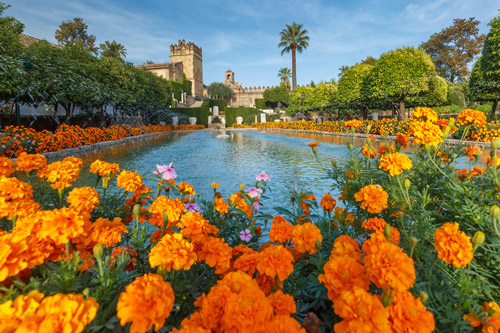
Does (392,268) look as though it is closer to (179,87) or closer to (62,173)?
(62,173)

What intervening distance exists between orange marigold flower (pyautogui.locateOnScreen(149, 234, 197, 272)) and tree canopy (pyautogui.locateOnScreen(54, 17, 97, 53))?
162 feet

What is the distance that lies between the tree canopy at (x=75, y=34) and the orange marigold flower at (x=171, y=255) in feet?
162

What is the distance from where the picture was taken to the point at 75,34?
135ft

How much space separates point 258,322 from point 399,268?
20.1 inches

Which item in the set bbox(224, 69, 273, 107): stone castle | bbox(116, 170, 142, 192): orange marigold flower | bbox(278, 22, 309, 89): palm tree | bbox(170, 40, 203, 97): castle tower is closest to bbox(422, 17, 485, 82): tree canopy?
bbox(278, 22, 309, 89): palm tree

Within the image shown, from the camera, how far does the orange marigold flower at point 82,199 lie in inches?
61.2

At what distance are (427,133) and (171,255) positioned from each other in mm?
1939

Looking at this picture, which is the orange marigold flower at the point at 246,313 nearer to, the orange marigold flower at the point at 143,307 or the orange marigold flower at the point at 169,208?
the orange marigold flower at the point at 143,307

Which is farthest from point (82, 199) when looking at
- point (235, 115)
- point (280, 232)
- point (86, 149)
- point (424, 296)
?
point (235, 115)

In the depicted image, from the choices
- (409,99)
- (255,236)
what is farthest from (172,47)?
(255,236)

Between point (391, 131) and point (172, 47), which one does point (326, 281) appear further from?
point (172, 47)

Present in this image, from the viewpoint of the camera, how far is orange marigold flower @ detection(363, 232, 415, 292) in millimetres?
865

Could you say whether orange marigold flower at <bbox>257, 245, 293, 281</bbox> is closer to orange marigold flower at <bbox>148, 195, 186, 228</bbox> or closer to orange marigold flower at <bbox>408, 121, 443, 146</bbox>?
orange marigold flower at <bbox>148, 195, 186, 228</bbox>

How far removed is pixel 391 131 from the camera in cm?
1419
